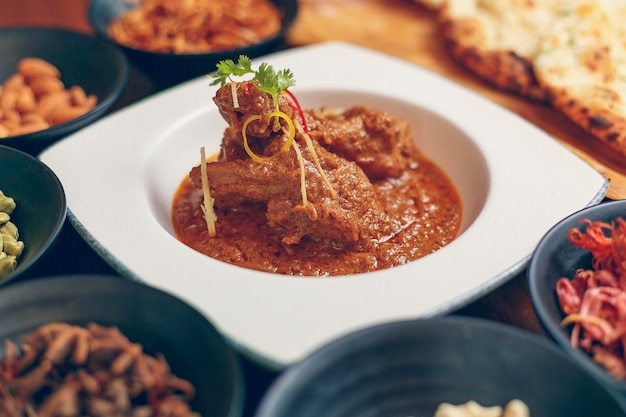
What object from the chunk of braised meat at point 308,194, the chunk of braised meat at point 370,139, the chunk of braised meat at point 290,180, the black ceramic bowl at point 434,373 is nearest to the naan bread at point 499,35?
the chunk of braised meat at point 370,139

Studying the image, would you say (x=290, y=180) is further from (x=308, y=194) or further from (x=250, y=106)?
(x=250, y=106)

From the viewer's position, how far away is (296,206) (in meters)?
3.27

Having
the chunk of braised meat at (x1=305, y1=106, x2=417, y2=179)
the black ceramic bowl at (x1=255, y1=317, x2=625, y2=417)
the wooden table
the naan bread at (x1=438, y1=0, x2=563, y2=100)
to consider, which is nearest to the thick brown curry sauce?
the chunk of braised meat at (x1=305, y1=106, x2=417, y2=179)

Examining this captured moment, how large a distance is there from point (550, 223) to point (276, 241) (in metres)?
1.41

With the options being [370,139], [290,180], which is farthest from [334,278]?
[370,139]

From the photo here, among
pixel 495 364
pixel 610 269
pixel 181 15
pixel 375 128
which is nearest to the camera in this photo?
pixel 495 364

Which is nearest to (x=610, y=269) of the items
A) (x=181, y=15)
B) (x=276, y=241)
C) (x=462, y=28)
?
(x=276, y=241)

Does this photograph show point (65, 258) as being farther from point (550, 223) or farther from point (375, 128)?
point (550, 223)

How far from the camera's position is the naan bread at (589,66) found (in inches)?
157

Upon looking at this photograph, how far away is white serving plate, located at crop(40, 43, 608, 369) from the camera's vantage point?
8.77 ft

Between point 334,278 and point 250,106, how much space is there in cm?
105

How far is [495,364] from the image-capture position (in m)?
2.40

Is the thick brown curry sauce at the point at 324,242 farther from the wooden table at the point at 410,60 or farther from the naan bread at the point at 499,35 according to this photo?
the naan bread at the point at 499,35

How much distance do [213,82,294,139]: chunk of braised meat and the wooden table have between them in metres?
1.04
